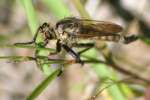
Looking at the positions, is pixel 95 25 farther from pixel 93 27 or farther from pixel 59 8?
pixel 59 8

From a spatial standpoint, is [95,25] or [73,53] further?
[95,25]

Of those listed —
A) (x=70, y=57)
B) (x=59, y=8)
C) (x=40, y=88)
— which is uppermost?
(x=59, y=8)

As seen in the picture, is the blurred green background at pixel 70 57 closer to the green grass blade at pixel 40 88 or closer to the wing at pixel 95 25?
the wing at pixel 95 25

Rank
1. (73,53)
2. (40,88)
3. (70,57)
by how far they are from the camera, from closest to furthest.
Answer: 1. (40,88)
2. (73,53)
3. (70,57)

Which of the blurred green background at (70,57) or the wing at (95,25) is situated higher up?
the wing at (95,25)

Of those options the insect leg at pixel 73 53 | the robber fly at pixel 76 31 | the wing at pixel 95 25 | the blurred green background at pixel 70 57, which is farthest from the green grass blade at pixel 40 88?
the blurred green background at pixel 70 57

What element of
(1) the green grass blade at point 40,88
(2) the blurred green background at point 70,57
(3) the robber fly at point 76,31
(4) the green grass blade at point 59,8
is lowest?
(2) the blurred green background at point 70,57

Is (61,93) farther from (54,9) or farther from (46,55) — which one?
(46,55)

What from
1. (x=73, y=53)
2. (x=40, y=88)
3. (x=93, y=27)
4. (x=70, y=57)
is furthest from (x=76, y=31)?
(x=70, y=57)

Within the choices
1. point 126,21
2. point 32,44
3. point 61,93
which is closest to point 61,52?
point 32,44

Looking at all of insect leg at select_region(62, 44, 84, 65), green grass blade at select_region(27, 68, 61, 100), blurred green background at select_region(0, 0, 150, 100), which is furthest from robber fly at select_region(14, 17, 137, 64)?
blurred green background at select_region(0, 0, 150, 100)

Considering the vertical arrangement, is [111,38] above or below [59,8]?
below
